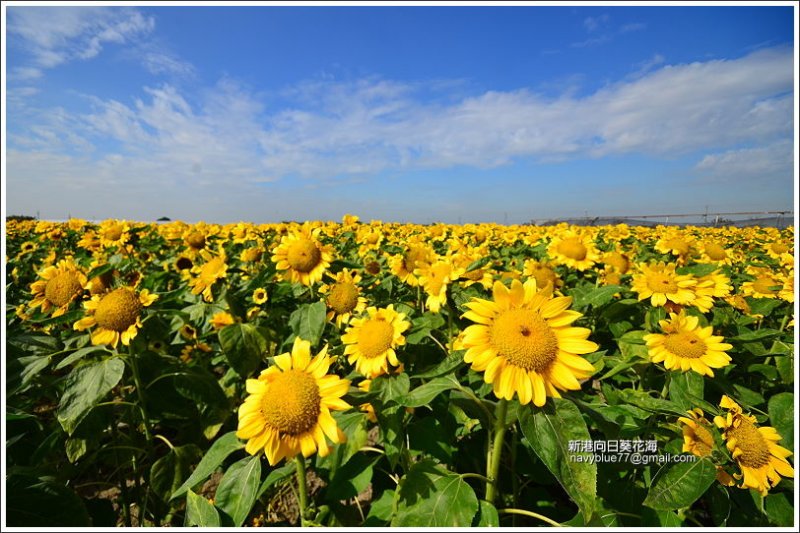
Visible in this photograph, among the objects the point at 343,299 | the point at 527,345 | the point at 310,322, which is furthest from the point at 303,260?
the point at 527,345

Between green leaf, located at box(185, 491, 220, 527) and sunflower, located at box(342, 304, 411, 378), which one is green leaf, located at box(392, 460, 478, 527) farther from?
green leaf, located at box(185, 491, 220, 527)

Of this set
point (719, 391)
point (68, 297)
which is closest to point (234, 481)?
point (68, 297)

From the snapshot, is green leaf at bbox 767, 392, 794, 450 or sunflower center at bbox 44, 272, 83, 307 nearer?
green leaf at bbox 767, 392, 794, 450

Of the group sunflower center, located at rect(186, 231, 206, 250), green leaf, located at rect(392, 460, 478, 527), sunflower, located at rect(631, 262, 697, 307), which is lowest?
green leaf, located at rect(392, 460, 478, 527)

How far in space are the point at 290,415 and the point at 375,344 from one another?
0.79 meters

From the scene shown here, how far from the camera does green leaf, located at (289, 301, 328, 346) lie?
245cm

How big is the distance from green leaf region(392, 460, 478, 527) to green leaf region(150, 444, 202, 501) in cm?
161

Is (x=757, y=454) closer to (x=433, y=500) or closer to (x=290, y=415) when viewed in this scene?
(x=433, y=500)

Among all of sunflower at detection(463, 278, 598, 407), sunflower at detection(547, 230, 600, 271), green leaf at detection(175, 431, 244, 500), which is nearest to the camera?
sunflower at detection(463, 278, 598, 407)

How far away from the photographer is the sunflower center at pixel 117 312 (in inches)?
89.3

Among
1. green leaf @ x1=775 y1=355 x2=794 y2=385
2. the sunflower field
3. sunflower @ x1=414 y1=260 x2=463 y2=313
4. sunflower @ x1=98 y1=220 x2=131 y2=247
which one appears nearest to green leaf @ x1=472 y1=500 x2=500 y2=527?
the sunflower field

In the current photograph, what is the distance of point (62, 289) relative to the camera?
2627mm

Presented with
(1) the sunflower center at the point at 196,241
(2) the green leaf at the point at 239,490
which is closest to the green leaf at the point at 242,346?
(2) the green leaf at the point at 239,490

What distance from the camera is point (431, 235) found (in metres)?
8.95
